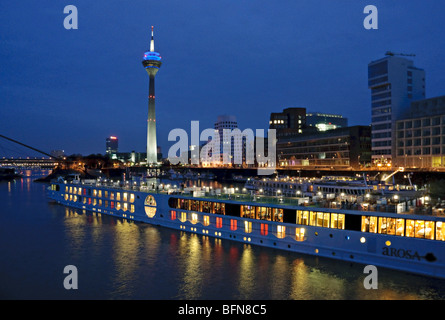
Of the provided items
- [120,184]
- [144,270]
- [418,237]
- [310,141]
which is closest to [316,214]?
[418,237]

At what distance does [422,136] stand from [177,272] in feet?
234

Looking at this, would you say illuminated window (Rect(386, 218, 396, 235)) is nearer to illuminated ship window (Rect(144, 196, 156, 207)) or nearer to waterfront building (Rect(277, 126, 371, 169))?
illuminated ship window (Rect(144, 196, 156, 207))

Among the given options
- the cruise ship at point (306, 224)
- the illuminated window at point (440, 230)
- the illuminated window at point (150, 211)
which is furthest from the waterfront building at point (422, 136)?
the illuminated window at point (150, 211)

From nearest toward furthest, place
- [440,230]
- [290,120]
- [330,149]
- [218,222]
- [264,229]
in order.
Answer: [440,230], [264,229], [218,222], [330,149], [290,120]

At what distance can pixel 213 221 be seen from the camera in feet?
96.6

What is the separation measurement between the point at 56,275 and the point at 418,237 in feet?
69.2

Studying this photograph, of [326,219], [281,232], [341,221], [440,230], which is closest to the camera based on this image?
[440,230]

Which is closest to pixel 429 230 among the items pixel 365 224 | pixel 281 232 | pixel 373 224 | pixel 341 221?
pixel 373 224

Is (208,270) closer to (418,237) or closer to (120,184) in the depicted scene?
(418,237)

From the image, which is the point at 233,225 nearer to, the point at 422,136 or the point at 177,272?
the point at 177,272

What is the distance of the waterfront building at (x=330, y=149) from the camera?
326 ft

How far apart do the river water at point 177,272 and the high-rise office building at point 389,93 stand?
223ft

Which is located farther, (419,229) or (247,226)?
(247,226)

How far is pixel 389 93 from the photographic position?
268 feet
